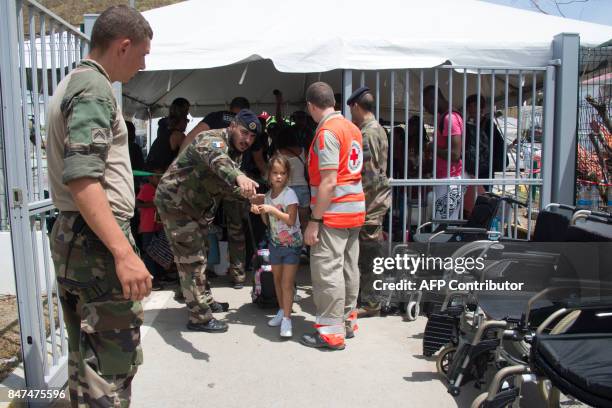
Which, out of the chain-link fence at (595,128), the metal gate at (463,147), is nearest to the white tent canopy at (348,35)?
the metal gate at (463,147)

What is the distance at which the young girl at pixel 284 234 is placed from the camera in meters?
4.47

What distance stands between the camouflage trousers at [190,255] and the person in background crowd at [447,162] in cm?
247

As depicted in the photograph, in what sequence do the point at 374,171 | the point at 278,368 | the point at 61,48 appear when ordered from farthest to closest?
the point at 374,171
the point at 278,368
the point at 61,48

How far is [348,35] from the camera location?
5473 mm

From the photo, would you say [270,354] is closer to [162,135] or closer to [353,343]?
[353,343]

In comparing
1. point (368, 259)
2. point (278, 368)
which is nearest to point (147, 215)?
point (368, 259)

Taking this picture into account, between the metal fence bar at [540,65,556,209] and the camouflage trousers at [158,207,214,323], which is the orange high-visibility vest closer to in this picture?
the camouflage trousers at [158,207,214,323]

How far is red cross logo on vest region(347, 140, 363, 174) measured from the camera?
4160 millimetres

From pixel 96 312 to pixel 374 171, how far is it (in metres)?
3.12

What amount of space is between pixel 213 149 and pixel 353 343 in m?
1.89

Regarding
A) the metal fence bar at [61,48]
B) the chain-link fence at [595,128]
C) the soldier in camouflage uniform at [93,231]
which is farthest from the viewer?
the chain-link fence at [595,128]

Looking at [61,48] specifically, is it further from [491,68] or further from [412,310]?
[491,68]

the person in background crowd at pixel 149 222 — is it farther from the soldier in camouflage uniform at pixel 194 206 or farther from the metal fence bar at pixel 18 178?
the metal fence bar at pixel 18 178

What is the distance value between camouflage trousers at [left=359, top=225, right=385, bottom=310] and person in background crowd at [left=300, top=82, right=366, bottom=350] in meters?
0.71
